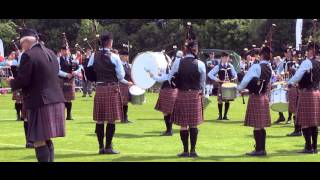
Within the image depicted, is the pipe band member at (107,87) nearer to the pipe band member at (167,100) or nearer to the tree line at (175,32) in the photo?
the pipe band member at (167,100)

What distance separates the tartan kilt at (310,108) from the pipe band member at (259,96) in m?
0.72

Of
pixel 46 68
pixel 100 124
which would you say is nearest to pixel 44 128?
pixel 46 68

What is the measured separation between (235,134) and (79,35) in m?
29.4

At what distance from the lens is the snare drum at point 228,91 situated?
44.6 ft

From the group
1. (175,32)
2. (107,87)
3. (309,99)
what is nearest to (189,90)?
(107,87)

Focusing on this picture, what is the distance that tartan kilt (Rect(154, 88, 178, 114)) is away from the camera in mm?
10961

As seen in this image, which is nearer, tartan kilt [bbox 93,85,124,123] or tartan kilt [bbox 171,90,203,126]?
tartan kilt [bbox 171,90,203,126]

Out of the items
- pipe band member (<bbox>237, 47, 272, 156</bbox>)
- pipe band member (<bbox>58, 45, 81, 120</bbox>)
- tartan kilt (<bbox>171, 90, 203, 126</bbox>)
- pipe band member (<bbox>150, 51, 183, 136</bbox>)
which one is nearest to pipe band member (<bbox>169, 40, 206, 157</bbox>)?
tartan kilt (<bbox>171, 90, 203, 126</bbox>)

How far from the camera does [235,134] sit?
1117 centimetres

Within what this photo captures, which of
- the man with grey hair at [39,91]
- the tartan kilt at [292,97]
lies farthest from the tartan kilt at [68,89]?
the man with grey hair at [39,91]

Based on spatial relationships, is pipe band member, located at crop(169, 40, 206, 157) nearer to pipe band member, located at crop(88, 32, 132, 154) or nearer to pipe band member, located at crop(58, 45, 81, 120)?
pipe band member, located at crop(88, 32, 132, 154)

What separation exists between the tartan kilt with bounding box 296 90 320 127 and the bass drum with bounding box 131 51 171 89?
7.92 ft
